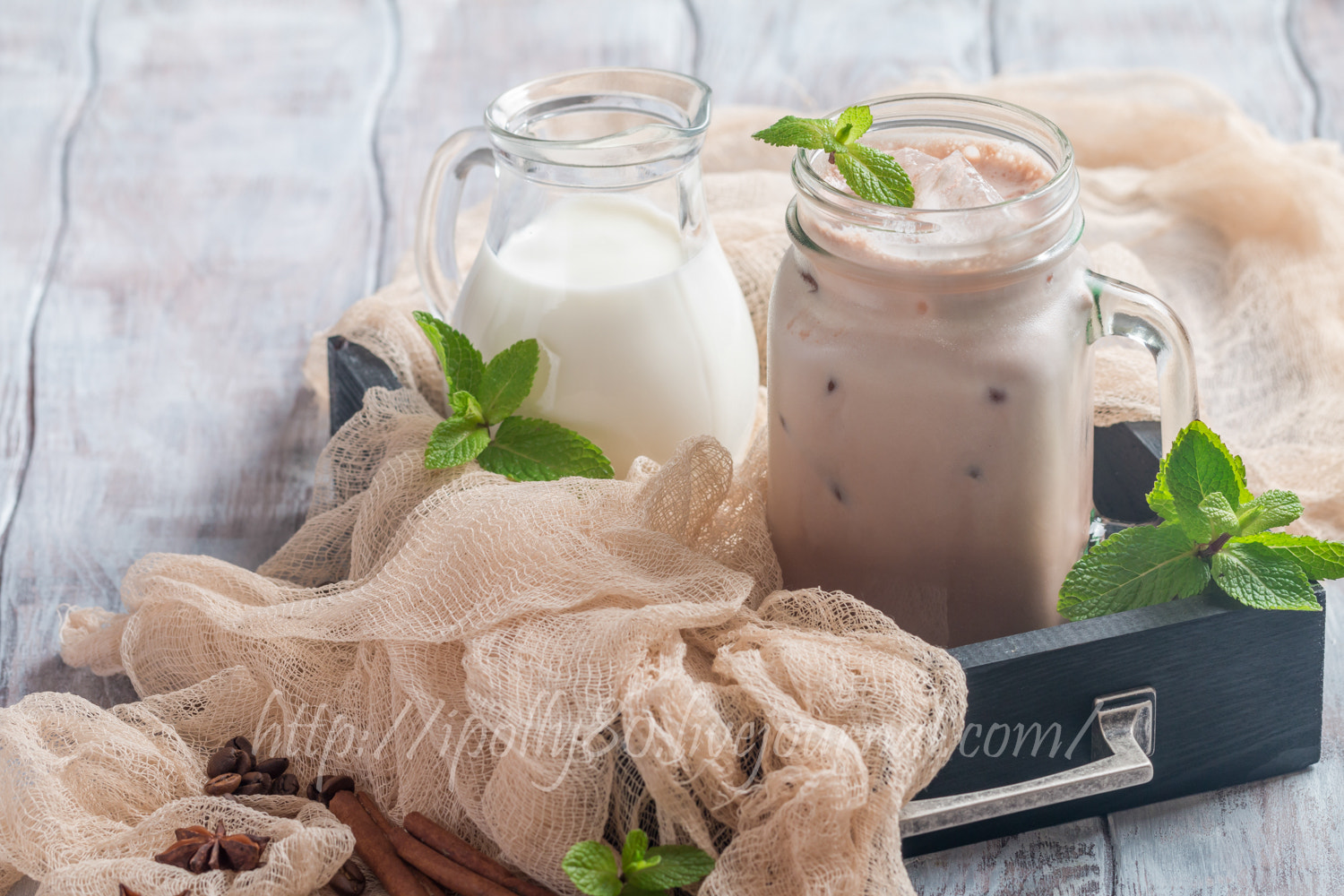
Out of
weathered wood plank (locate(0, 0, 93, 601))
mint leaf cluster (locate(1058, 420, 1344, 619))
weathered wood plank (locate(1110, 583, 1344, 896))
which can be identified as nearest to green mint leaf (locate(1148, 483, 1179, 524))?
mint leaf cluster (locate(1058, 420, 1344, 619))

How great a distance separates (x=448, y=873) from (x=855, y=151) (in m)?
0.42

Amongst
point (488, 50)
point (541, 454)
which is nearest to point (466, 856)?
point (541, 454)

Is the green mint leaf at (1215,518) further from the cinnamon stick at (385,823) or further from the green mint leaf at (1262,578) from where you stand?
the cinnamon stick at (385,823)

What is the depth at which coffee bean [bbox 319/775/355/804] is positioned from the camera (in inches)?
30.3

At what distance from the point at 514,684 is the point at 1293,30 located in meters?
1.44

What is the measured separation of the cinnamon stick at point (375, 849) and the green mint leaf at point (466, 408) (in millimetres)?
230

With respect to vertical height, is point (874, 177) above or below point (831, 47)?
above

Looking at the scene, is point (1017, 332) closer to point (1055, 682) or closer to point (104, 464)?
point (1055, 682)

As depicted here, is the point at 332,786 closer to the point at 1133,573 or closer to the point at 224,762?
the point at 224,762

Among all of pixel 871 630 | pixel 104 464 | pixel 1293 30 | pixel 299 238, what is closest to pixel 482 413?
pixel 871 630

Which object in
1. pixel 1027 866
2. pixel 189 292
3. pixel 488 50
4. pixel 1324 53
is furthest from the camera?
pixel 488 50

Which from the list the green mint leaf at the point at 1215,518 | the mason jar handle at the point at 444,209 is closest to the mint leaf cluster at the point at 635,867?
the green mint leaf at the point at 1215,518

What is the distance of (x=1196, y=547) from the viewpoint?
2.44 ft

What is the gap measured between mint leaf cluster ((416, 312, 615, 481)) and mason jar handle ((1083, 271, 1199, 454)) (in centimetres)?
30
